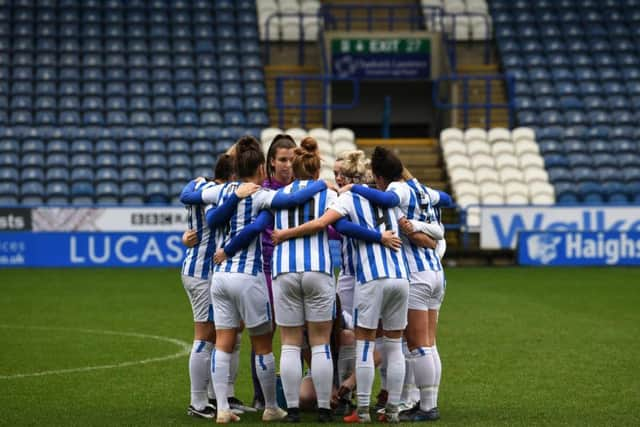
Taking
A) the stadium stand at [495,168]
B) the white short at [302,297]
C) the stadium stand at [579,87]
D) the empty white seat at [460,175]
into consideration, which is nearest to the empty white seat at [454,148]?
the stadium stand at [495,168]

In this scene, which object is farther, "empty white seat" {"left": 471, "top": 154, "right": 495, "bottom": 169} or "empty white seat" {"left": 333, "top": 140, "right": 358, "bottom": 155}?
"empty white seat" {"left": 471, "top": 154, "right": 495, "bottom": 169}

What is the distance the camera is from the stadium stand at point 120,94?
24.5 metres

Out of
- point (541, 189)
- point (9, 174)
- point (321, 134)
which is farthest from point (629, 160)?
point (9, 174)

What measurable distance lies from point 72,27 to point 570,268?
45.4ft

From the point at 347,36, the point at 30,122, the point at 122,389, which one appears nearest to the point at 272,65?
the point at 347,36

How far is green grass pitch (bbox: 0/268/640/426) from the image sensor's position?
816cm

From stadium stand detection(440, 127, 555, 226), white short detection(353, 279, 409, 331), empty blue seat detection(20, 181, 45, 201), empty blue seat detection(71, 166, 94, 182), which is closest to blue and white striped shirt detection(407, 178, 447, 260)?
white short detection(353, 279, 409, 331)

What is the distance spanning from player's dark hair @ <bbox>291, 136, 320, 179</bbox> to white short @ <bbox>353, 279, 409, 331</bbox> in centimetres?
81

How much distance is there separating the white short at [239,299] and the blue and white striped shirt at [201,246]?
38 centimetres

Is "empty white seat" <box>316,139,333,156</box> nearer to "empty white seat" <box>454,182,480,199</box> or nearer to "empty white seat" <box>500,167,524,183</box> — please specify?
"empty white seat" <box>454,182,480,199</box>

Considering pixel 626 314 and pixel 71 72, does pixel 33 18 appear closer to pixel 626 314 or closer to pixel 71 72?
pixel 71 72

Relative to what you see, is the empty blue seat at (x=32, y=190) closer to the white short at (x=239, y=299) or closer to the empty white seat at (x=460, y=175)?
the empty white seat at (x=460, y=175)

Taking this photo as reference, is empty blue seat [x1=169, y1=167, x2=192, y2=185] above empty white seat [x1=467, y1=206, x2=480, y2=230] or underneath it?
above

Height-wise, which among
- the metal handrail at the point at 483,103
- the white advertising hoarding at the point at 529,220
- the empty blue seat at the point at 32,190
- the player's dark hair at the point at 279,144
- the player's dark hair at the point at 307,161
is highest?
the metal handrail at the point at 483,103
